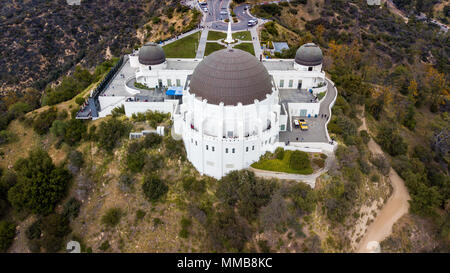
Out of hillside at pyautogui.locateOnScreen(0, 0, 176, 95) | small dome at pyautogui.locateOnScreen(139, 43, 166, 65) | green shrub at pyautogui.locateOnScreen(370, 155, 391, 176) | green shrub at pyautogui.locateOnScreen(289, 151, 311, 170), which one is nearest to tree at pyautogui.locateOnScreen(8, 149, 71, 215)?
small dome at pyautogui.locateOnScreen(139, 43, 166, 65)

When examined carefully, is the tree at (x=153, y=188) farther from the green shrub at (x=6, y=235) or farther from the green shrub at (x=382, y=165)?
the green shrub at (x=382, y=165)

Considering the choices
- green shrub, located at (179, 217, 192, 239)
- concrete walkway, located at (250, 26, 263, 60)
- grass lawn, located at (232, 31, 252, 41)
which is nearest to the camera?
green shrub, located at (179, 217, 192, 239)

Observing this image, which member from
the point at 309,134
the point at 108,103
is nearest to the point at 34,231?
the point at 108,103

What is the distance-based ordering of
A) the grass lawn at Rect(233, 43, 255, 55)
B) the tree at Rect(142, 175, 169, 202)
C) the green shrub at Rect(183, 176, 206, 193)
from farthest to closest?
the grass lawn at Rect(233, 43, 255, 55) < the green shrub at Rect(183, 176, 206, 193) < the tree at Rect(142, 175, 169, 202)

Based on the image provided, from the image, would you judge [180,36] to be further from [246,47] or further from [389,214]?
[389,214]

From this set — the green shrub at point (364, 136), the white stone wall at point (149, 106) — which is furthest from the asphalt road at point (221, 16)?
the green shrub at point (364, 136)

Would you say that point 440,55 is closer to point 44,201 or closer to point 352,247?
point 352,247

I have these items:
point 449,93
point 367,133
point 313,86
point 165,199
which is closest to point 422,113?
point 449,93

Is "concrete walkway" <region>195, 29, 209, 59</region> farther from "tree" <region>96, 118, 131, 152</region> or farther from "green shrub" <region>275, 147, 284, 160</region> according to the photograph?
"green shrub" <region>275, 147, 284, 160</region>
